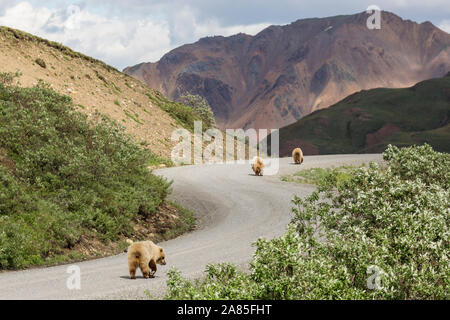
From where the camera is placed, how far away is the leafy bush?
13.6 m

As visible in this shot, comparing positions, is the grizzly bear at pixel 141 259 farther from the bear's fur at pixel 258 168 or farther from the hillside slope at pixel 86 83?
the hillside slope at pixel 86 83

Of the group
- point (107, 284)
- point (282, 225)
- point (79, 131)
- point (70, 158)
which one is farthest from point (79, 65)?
point (107, 284)

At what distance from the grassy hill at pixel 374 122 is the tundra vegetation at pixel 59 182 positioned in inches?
5264

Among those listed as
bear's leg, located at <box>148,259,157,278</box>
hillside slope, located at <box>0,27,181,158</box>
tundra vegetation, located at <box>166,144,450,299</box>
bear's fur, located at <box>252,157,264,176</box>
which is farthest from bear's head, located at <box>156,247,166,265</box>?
hillside slope, located at <box>0,27,181,158</box>

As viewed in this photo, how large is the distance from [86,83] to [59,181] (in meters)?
30.3

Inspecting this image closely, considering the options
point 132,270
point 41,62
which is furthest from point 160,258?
point 41,62

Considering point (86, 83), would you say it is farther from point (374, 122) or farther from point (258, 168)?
point (374, 122)

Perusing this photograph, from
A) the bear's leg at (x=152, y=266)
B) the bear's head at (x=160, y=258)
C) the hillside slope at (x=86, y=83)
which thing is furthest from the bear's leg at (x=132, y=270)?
the hillside slope at (x=86, y=83)

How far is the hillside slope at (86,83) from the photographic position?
39.9 m

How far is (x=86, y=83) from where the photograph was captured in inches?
1774

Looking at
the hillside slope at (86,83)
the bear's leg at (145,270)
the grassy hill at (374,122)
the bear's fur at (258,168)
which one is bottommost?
the bear's leg at (145,270)
